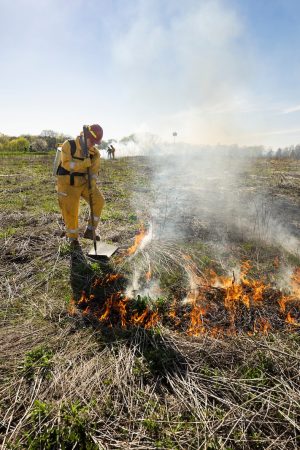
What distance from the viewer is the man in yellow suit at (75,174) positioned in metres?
4.76

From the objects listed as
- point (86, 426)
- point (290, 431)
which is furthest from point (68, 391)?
point (290, 431)

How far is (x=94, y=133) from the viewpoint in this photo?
4812mm

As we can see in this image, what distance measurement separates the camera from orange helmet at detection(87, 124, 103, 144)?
4.77 meters

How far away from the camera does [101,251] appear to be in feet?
16.3

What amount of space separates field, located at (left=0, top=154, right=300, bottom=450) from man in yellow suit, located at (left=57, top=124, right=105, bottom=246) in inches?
24.6

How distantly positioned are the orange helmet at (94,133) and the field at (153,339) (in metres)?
2.02

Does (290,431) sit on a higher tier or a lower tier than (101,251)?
lower

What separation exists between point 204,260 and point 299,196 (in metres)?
6.46

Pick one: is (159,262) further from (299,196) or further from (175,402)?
(299,196)

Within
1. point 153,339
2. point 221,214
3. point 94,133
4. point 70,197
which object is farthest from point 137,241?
point 221,214

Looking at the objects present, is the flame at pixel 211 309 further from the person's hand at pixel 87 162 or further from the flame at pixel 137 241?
the person's hand at pixel 87 162

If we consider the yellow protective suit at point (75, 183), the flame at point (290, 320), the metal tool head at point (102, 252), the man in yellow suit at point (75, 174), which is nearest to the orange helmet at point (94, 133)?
the man in yellow suit at point (75, 174)

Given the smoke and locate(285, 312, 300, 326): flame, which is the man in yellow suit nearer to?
the smoke

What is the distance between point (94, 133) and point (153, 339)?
350cm
